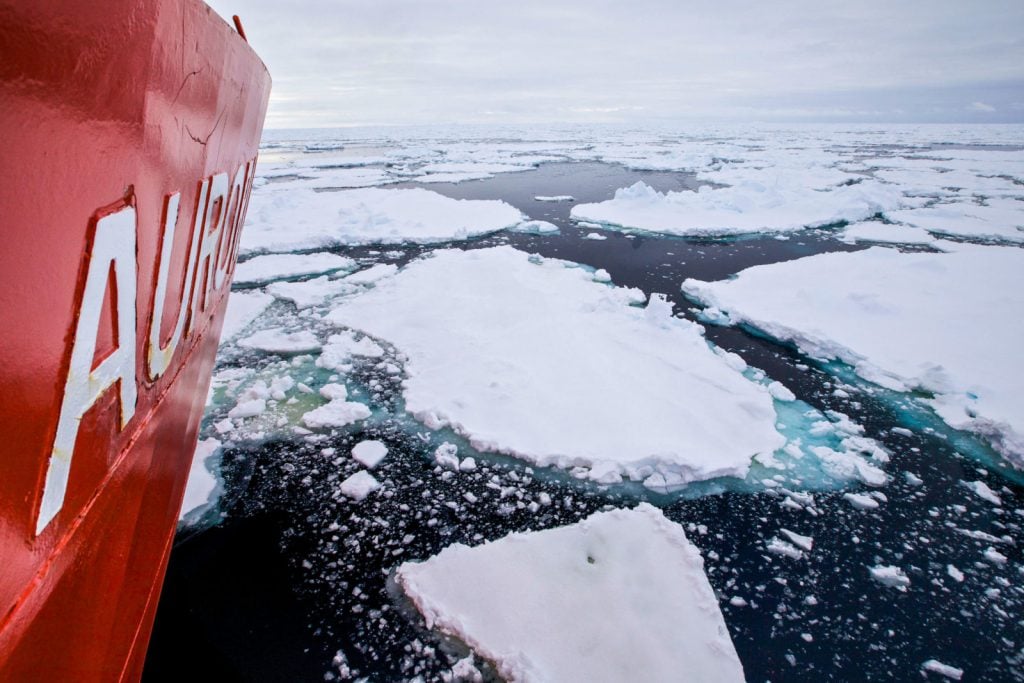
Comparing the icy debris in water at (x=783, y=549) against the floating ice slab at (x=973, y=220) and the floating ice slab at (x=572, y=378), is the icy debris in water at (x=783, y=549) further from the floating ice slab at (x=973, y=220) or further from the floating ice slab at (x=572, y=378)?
the floating ice slab at (x=973, y=220)

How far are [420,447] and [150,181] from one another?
90.6 inches

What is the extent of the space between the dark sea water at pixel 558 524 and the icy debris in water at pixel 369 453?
0.06 meters

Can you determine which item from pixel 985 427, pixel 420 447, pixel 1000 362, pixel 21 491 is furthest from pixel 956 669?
pixel 1000 362

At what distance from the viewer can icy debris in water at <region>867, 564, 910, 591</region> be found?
219 centimetres

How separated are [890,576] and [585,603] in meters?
1.46

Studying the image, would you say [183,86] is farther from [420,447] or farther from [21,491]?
[420,447]

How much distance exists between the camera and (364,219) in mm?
8945

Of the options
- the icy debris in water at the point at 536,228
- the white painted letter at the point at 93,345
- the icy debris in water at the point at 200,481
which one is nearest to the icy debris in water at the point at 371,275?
the icy debris in water at the point at 536,228

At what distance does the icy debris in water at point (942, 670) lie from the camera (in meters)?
1.83

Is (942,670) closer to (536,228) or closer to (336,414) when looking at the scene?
(336,414)

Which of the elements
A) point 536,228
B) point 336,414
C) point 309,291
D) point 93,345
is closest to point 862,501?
point 336,414

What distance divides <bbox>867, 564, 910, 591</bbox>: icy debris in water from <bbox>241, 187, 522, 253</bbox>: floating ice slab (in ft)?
22.6

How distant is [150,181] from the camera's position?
34.8 inches

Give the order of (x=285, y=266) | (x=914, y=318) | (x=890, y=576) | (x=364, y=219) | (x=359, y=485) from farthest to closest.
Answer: (x=364, y=219) → (x=285, y=266) → (x=914, y=318) → (x=359, y=485) → (x=890, y=576)
